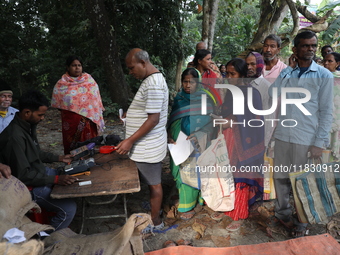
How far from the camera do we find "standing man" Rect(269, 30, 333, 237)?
2.27m

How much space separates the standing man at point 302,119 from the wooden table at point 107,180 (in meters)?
1.44

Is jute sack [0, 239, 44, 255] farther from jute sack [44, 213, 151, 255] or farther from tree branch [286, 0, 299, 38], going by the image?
tree branch [286, 0, 299, 38]

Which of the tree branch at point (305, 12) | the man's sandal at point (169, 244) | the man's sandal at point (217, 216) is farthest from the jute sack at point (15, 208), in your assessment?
the tree branch at point (305, 12)

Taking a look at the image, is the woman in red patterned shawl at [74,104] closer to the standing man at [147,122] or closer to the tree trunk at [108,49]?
the standing man at [147,122]

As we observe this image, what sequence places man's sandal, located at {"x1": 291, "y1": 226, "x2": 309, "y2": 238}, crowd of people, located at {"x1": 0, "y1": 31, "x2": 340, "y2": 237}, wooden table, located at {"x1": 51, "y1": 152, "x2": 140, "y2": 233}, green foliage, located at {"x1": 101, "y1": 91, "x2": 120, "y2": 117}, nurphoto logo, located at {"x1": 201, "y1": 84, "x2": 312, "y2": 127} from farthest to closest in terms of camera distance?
1. green foliage, located at {"x1": 101, "y1": 91, "x2": 120, "y2": 117}
2. man's sandal, located at {"x1": 291, "y1": 226, "x2": 309, "y2": 238}
3. nurphoto logo, located at {"x1": 201, "y1": 84, "x2": 312, "y2": 127}
4. crowd of people, located at {"x1": 0, "y1": 31, "x2": 340, "y2": 237}
5. wooden table, located at {"x1": 51, "y1": 152, "x2": 140, "y2": 233}

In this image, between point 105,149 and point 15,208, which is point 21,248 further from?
point 105,149

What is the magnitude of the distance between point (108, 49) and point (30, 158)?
494 centimetres

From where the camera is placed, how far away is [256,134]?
260cm

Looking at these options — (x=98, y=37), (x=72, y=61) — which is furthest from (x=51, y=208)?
(x=98, y=37)

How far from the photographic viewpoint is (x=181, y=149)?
2.73 metres

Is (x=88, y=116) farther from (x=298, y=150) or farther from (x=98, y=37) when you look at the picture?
(x=98, y=37)

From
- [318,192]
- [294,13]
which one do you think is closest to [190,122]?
[318,192]

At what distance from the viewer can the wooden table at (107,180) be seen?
1953 mm

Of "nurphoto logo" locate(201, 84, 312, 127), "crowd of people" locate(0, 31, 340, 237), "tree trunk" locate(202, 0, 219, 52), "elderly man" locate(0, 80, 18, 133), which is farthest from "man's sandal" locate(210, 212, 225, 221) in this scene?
"tree trunk" locate(202, 0, 219, 52)
